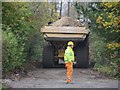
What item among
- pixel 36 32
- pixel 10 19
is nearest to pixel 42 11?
pixel 36 32

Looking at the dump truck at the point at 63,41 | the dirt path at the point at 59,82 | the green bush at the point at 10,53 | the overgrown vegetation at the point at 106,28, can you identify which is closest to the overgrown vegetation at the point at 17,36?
the green bush at the point at 10,53

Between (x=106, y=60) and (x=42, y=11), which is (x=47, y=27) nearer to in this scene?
(x=106, y=60)

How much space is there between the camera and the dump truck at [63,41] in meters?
18.5

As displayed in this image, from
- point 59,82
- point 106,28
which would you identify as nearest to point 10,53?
point 59,82

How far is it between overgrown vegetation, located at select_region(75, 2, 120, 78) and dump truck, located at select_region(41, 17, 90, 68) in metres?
0.92

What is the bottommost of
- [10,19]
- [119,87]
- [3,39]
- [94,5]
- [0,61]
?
[119,87]

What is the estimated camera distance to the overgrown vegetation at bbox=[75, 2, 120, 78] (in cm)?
1245

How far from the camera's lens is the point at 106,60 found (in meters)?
20.0

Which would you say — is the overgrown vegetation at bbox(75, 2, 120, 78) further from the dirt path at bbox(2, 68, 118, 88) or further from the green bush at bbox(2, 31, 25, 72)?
the green bush at bbox(2, 31, 25, 72)

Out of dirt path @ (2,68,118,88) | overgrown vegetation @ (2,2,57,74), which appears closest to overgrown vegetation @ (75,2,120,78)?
dirt path @ (2,68,118,88)

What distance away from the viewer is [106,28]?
1400 centimetres

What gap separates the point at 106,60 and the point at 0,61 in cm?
952

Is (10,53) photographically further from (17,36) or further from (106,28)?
(106,28)

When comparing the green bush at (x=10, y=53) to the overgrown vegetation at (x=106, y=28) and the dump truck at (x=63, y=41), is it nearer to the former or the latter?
the dump truck at (x=63, y=41)
